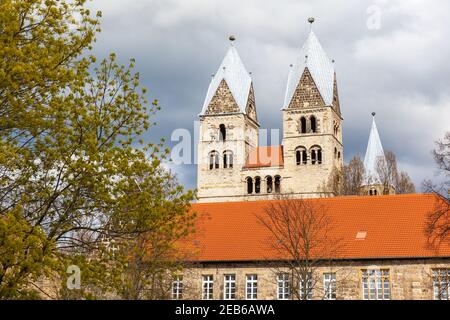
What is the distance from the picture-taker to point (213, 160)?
81000 millimetres

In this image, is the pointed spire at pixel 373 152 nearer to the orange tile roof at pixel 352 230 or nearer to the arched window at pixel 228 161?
the arched window at pixel 228 161

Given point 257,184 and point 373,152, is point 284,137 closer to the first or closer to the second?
A: point 257,184

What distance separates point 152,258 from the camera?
80.1ft

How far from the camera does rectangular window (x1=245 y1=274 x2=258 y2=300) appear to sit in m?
34.8

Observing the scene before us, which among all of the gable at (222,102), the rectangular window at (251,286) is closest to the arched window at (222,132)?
the gable at (222,102)

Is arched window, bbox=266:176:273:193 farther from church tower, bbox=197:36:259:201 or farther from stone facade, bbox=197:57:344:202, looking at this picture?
church tower, bbox=197:36:259:201

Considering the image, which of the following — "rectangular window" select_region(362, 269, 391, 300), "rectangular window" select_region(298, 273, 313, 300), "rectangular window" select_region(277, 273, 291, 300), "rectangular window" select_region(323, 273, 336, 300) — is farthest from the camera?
"rectangular window" select_region(277, 273, 291, 300)

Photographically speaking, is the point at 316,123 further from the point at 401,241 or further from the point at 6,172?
the point at 6,172

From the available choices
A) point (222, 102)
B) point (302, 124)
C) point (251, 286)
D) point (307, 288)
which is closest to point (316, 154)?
point (302, 124)

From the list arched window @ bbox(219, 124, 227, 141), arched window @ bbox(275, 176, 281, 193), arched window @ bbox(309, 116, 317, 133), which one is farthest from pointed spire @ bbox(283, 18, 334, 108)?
arched window @ bbox(275, 176, 281, 193)

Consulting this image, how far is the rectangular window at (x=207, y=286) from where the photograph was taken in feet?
115
